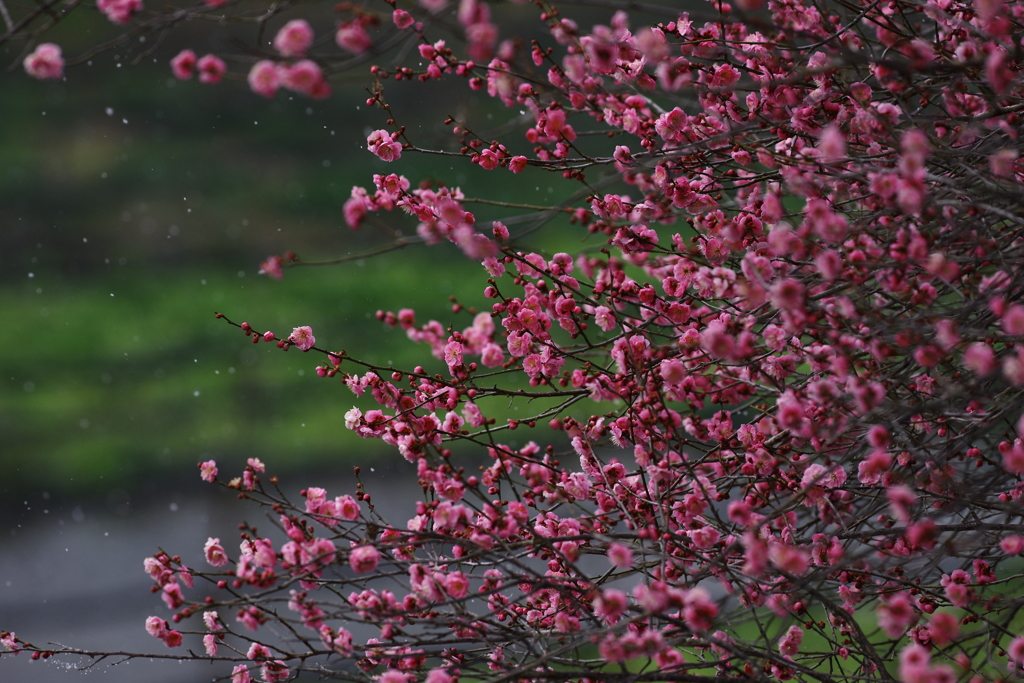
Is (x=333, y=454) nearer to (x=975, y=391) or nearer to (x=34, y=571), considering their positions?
(x=34, y=571)

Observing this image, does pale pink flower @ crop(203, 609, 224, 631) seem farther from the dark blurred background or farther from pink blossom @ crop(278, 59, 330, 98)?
the dark blurred background

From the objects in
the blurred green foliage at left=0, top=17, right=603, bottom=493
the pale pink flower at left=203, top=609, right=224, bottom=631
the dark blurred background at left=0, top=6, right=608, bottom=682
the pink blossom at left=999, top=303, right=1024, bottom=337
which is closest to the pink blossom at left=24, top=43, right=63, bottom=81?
the pale pink flower at left=203, top=609, right=224, bottom=631

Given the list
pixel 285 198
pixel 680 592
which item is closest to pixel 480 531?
pixel 680 592

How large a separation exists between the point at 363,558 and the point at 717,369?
90cm

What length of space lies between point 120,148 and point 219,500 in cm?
462

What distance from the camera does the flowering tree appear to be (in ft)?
3.95

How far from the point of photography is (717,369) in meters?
1.76

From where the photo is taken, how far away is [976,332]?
1.20 meters

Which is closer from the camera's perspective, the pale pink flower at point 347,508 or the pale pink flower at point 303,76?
the pale pink flower at point 303,76

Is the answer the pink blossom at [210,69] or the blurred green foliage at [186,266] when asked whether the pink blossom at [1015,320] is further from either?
the blurred green foliage at [186,266]

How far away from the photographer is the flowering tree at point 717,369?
1204 mm

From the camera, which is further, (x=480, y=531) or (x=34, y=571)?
(x=34, y=571)

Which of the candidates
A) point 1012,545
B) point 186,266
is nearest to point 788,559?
point 1012,545

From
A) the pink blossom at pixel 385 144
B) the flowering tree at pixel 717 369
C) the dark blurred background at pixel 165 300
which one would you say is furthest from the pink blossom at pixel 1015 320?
the dark blurred background at pixel 165 300
